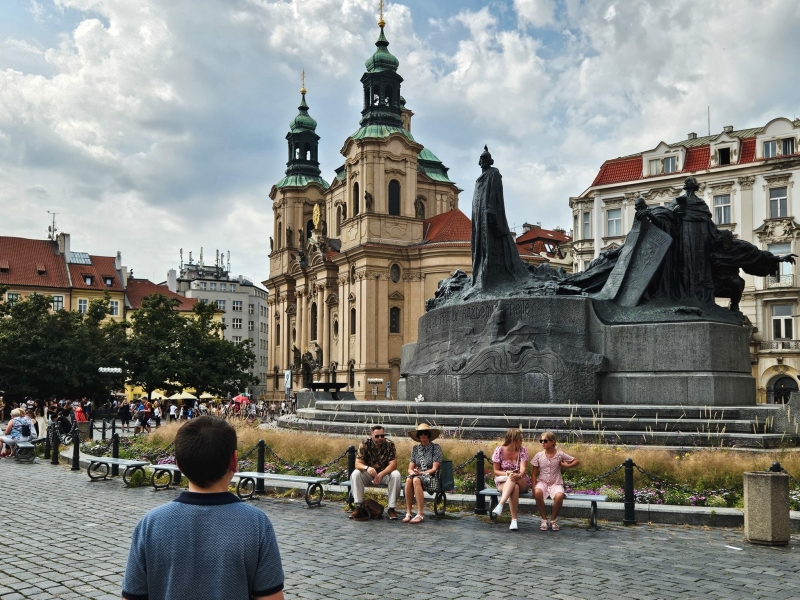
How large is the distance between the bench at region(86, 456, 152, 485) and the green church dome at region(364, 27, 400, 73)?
6189cm

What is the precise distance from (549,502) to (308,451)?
526 centimetres

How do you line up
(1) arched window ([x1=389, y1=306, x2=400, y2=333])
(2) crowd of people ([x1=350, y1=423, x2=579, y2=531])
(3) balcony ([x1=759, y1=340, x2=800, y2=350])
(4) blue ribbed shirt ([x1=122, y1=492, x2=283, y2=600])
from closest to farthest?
(4) blue ribbed shirt ([x1=122, y1=492, x2=283, y2=600]), (2) crowd of people ([x1=350, y1=423, x2=579, y2=531]), (3) balcony ([x1=759, y1=340, x2=800, y2=350]), (1) arched window ([x1=389, y1=306, x2=400, y2=333])

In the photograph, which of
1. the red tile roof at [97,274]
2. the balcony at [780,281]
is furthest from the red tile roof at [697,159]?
the red tile roof at [97,274]

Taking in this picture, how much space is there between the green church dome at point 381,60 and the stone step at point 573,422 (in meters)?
61.7

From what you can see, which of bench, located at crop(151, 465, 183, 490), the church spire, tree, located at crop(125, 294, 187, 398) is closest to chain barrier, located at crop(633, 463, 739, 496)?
bench, located at crop(151, 465, 183, 490)

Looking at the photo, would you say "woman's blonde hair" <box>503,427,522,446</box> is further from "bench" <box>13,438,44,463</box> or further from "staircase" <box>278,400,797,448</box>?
"bench" <box>13,438,44,463</box>

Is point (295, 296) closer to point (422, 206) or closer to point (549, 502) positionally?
point (422, 206)

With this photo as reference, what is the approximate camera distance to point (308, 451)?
14414 millimetres

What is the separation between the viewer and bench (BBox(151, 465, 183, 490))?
13.9m

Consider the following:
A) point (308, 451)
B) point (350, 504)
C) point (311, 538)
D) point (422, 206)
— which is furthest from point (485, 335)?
point (422, 206)

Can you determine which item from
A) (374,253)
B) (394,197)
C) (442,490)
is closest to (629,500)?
(442,490)

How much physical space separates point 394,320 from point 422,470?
56625mm

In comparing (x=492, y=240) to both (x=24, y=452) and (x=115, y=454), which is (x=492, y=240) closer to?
(x=115, y=454)

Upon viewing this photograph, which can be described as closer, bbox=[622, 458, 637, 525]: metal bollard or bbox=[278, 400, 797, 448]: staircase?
bbox=[622, 458, 637, 525]: metal bollard
